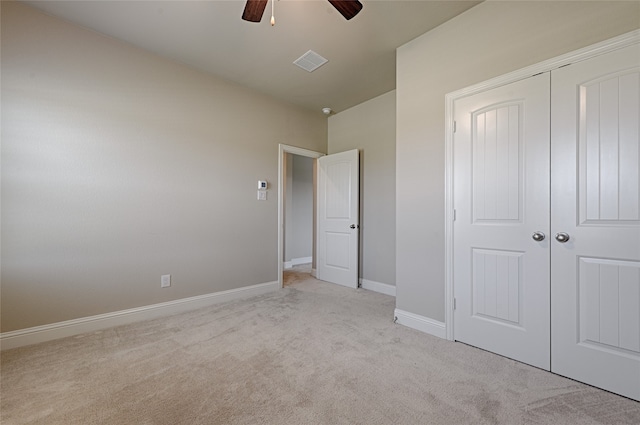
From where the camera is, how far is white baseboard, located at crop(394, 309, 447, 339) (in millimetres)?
2330

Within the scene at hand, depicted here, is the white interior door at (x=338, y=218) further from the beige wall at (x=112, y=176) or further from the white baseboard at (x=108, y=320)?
the white baseboard at (x=108, y=320)

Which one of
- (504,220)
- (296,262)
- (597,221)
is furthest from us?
(296,262)

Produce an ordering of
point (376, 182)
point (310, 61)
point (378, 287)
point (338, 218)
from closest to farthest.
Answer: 1. point (310, 61)
2. point (378, 287)
3. point (376, 182)
4. point (338, 218)

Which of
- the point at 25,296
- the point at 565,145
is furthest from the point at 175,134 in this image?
the point at 565,145

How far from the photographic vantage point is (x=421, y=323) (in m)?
2.46

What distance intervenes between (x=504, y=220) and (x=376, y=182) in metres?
2.03

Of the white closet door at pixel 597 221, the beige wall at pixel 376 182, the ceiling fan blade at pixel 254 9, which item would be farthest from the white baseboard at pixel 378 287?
the ceiling fan blade at pixel 254 9

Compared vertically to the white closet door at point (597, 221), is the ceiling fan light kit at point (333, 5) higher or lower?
higher

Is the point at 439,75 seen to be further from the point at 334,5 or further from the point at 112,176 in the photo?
the point at 112,176

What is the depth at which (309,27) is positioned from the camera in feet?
7.84

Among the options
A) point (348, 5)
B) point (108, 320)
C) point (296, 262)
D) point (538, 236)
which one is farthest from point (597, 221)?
point (296, 262)

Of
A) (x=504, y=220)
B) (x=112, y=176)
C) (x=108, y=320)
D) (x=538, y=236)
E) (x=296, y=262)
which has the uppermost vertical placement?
(x=112, y=176)

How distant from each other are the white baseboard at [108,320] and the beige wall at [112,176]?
0.19ft

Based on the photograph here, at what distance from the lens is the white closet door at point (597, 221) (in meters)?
1.52
